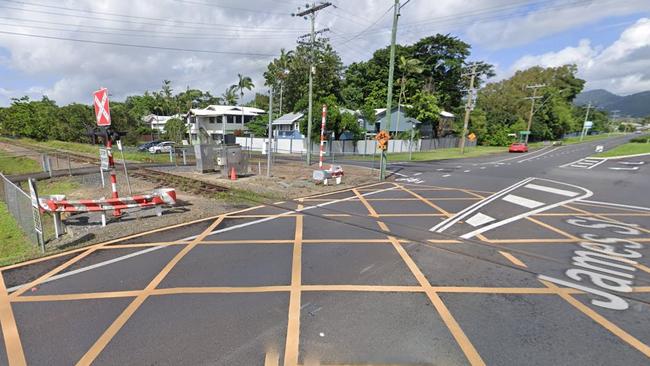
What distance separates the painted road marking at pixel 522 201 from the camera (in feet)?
33.7

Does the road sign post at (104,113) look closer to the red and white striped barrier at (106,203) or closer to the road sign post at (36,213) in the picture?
the red and white striped barrier at (106,203)

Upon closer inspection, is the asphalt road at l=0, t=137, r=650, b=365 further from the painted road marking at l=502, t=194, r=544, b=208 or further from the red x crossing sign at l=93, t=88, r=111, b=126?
the red x crossing sign at l=93, t=88, r=111, b=126

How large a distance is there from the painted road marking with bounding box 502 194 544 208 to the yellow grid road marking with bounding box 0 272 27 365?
1212 cm

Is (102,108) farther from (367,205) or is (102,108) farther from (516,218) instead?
(516,218)

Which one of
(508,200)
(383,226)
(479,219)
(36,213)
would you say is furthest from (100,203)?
(508,200)

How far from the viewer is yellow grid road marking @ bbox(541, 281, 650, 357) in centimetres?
337

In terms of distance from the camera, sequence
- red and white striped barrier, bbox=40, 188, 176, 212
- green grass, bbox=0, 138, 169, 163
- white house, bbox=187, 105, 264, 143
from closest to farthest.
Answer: red and white striped barrier, bbox=40, 188, 176, 212, green grass, bbox=0, 138, 169, 163, white house, bbox=187, 105, 264, 143

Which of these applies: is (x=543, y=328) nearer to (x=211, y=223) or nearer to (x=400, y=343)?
(x=400, y=343)


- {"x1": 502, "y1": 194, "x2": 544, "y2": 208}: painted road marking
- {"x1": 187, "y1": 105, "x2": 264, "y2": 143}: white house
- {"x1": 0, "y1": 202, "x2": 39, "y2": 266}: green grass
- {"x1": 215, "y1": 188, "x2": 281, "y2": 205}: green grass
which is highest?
{"x1": 187, "y1": 105, "x2": 264, "y2": 143}: white house

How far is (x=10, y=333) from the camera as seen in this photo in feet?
11.9

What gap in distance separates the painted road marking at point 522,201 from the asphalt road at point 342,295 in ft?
6.60

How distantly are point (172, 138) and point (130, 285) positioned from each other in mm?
51238

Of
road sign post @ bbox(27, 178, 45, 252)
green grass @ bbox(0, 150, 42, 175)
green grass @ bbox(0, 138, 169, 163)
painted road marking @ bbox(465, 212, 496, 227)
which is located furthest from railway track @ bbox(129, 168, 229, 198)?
green grass @ bbox(0, 150, 42, 175)

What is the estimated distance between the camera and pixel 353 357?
3.19 metres
